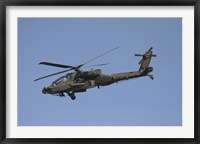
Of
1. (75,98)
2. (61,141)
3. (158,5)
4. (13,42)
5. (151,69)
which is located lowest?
(61,141)

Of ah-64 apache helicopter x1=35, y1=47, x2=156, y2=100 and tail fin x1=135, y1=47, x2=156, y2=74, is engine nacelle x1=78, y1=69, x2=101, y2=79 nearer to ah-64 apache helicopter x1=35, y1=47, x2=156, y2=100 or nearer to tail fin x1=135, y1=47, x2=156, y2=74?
ah-64 apache helicopter x1=35, y1=47, x2=156, y2=100

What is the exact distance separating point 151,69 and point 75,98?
2.90 feet

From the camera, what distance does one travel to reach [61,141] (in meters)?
4.31

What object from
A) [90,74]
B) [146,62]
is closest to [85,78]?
[90,74]

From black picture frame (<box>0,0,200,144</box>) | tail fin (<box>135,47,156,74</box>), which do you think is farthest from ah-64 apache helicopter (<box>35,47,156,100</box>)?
black picture frame (<box>0,0,200,144</box>)

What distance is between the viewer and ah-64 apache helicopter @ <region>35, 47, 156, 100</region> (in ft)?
14.4

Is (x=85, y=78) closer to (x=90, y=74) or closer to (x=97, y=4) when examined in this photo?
(x=90, y=74)

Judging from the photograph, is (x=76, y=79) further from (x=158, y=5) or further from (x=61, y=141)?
(x=158, y=5)

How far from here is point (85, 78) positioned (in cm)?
477

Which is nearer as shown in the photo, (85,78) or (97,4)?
(97,4)

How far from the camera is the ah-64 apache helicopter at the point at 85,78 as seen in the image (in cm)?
439

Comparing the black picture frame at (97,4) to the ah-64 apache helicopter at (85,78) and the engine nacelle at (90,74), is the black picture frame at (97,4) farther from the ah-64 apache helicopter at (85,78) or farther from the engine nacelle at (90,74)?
the engine nacelle at (90,74)

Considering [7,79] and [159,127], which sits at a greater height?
[7,79]

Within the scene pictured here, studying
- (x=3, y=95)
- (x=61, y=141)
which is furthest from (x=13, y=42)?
(x=61, y=141)
